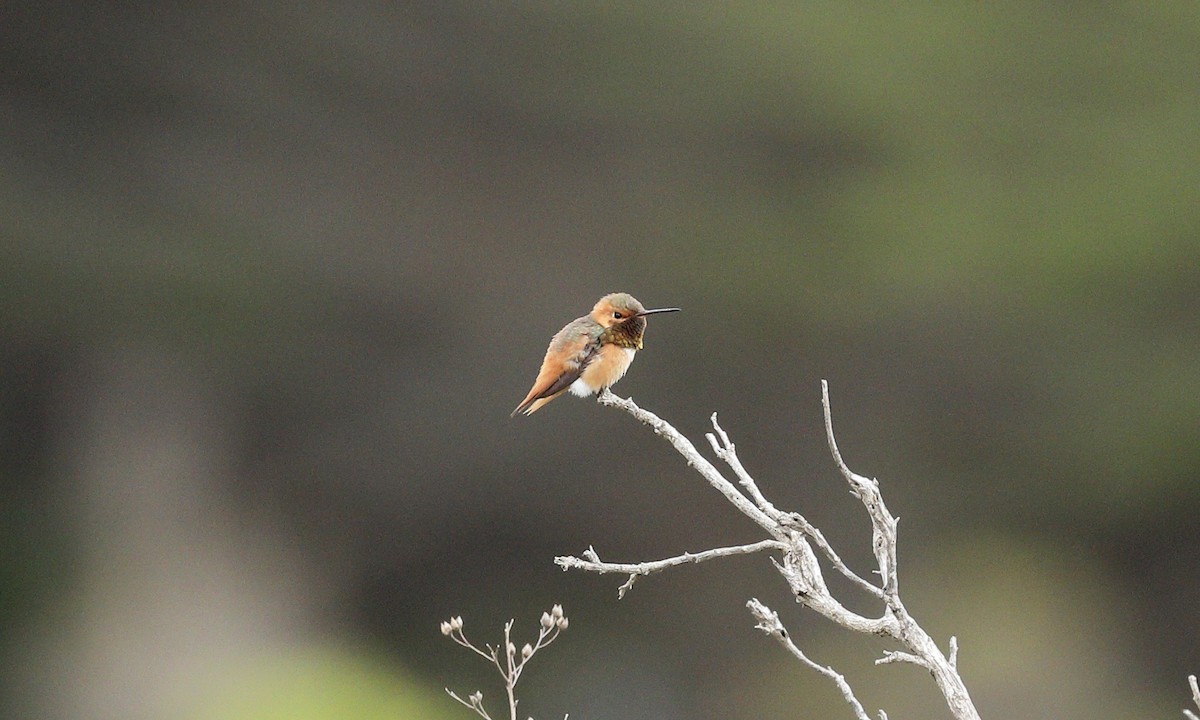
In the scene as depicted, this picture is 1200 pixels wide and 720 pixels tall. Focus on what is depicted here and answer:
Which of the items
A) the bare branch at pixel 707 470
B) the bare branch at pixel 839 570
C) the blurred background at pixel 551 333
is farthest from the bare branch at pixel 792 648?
the blurred background at pixel 551 333

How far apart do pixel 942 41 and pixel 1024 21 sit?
534 mm

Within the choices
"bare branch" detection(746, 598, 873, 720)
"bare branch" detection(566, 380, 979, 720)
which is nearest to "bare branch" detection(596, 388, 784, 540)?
"bare branch" detection(566, 380, 979, 720)

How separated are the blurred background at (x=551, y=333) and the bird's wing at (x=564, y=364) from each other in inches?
142

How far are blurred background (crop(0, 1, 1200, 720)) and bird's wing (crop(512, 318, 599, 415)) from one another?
360 cm

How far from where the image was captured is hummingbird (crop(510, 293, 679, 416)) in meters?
2.83

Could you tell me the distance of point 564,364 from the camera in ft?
9.30

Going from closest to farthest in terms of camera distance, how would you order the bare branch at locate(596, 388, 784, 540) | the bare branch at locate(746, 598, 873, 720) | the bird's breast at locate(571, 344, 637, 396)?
the bare branch at locate(746, 598, 873, 720) → the bare branch at locate(596, 388, 784, 540) → the bird's breast at locate(571, 344, 637, 396)

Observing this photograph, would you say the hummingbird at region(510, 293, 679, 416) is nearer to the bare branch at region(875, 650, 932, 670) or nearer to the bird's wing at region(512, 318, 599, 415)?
the bird's wing at region(512, 318, 599, 415)

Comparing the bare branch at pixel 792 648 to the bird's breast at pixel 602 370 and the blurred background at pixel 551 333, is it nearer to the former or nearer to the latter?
the bird's breast at pixel 602 370

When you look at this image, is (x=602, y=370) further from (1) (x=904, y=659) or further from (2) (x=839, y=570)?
(1) (x=904, y=659)

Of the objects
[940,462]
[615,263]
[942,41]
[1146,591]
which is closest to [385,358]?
[615,263]

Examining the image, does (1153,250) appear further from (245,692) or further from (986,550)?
(245,692)

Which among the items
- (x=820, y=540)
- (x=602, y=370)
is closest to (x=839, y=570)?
(x=820, y=540)

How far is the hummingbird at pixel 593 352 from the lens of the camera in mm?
2828
